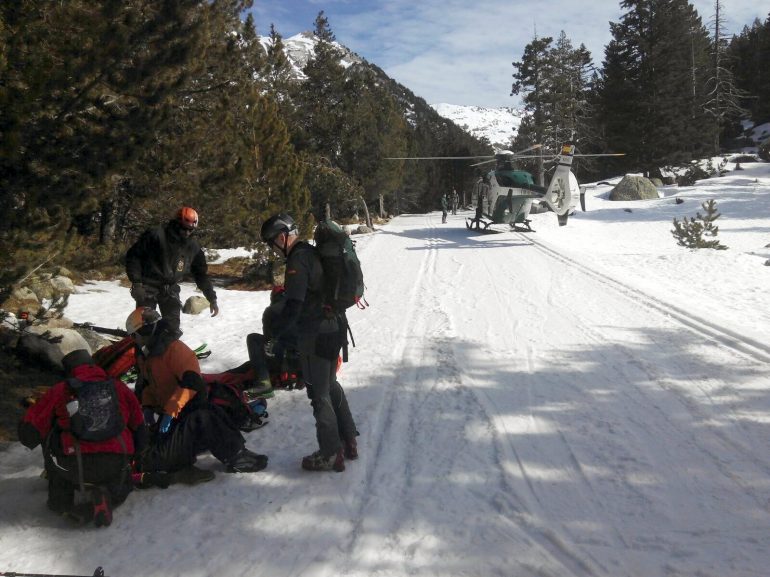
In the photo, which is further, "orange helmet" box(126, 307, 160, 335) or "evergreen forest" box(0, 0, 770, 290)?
"evergreen forest" box(0, 0, 770, 290)

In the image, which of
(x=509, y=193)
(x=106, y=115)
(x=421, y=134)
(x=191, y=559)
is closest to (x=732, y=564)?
(x=191, y=559)

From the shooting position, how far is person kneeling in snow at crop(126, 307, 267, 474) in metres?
4.34

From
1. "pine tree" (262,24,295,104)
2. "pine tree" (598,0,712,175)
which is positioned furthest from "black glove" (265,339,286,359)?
"pine tree" (598,0,712,175)

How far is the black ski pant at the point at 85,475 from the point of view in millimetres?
3750

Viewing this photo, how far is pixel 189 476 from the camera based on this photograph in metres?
4.35

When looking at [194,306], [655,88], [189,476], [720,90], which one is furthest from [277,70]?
[720,90]

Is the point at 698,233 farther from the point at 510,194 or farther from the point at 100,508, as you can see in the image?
the point at 100,508

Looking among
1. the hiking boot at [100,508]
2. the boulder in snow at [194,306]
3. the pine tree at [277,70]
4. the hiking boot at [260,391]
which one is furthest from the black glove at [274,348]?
the pine tree at [277,70]

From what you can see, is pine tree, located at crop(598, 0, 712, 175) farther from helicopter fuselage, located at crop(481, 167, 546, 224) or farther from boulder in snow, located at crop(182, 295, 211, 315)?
boulder in snow, located at crop(182, 295, 211, 315)

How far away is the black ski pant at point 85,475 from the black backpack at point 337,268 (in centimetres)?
178

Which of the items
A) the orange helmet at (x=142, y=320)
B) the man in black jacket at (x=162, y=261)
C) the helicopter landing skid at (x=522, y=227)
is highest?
the man in black jacket at (x=162, y=261)

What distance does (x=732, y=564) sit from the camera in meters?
3.24

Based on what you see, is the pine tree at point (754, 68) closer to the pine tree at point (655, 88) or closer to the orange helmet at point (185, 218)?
the pine tree at point (655, 88)

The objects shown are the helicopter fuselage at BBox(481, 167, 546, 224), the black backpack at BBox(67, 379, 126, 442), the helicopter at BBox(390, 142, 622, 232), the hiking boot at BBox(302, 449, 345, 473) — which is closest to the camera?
the black backpack at BBox(67, 379, 126, 442)
